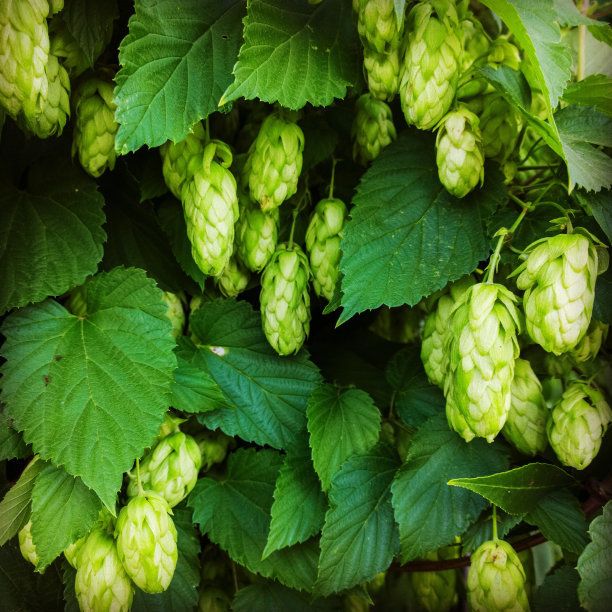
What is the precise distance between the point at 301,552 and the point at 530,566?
0.42m

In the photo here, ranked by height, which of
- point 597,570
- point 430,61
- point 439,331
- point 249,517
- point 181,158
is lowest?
point 249,517

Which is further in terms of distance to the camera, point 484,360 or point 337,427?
point 337,427

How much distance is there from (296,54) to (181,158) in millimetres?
212

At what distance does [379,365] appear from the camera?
1234 mm

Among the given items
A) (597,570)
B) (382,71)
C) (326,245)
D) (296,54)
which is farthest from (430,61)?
(597,570)

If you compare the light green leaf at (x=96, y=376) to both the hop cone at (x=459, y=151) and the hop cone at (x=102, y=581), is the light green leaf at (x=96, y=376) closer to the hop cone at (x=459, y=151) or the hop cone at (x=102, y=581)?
the hop cone at (x=102, y=581)

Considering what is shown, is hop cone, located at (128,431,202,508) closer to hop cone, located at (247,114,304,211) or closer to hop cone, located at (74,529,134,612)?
hop cone, located at (74,529,134,612)

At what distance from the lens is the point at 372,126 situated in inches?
39.5

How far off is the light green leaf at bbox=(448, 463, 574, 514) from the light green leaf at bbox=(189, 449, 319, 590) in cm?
28

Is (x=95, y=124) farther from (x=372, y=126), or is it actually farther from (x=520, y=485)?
(x=520, y=485)

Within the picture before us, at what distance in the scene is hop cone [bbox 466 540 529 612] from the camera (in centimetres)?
85

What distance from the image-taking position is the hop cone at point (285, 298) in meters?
0.96

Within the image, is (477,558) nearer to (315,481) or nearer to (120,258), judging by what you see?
(315,481)

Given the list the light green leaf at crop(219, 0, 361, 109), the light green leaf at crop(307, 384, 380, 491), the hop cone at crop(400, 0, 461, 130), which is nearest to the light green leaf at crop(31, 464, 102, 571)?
the light green leaf at crop(307, 384, 380, 491)
